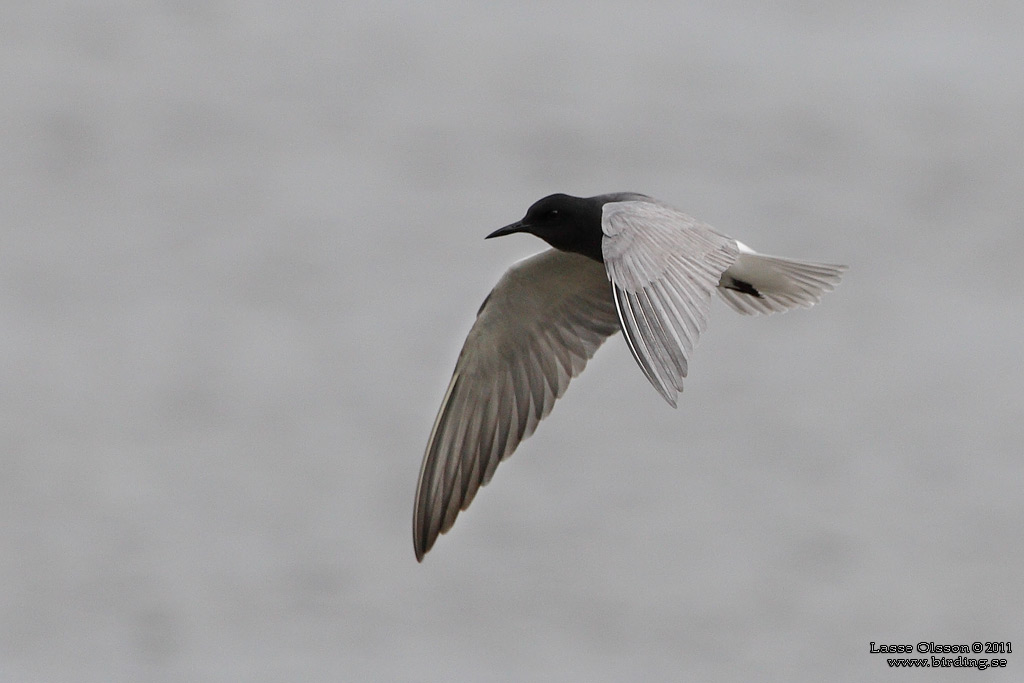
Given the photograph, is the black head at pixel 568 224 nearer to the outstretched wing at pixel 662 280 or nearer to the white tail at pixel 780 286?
the outstretched wing at pixel 662 280

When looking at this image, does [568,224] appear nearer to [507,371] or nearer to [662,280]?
[507,371]

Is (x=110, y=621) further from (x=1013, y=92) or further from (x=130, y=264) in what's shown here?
(x=1013, y=92)

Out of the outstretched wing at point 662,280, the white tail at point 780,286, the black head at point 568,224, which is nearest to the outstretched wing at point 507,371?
the black head at point 568,224

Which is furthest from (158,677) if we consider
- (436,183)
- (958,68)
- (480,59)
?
(958,68)

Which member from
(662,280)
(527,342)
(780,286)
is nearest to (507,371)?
(527,342)

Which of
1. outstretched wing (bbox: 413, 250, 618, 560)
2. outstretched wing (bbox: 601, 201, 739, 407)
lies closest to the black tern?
outstretched wing (bbox: 413, 250, 618, 560)
